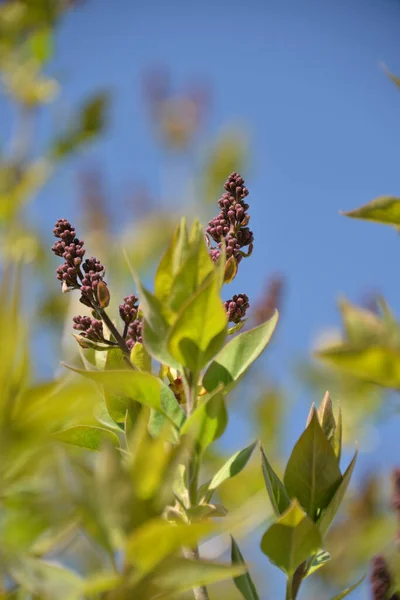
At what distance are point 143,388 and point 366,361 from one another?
0.16 meters

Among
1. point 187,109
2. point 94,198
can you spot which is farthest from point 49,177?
point 187,109

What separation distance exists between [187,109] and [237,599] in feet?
10.4

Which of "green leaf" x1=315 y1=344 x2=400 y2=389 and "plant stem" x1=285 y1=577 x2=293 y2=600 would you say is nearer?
"green leaf" x1=315 y1=344 x2=400 y2=389

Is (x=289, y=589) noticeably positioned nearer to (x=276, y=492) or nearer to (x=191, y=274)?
(x=276, y=492)

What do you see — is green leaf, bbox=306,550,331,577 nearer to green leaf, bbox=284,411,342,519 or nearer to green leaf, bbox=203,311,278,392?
green leaf, bbox=284,411,342,519

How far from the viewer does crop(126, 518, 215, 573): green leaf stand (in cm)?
36

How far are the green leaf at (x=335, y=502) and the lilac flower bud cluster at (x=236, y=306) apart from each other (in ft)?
0.52

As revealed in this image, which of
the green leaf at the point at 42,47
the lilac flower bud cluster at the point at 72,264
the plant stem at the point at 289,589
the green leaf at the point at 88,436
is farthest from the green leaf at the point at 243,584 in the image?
the green leaf at the point at 42,47

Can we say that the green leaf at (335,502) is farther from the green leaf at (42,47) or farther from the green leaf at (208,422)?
the green leaf at (42,47)

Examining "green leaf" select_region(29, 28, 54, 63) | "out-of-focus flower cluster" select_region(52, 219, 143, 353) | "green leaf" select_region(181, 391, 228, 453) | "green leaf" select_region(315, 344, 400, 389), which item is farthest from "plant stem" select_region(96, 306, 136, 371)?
"green leaf" select_region(29, 28, 54, 63)

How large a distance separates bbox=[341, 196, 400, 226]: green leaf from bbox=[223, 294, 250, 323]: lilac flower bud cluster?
0.38 feet

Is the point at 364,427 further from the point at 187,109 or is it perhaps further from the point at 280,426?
the point at 187,109

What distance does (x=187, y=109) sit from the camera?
3.90 metres

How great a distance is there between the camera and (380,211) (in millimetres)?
532
